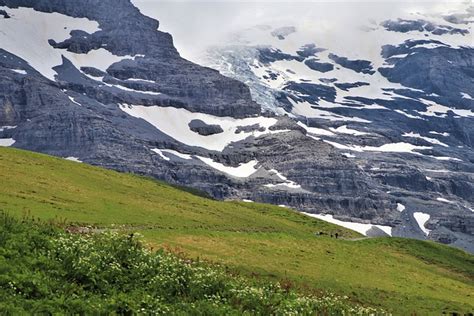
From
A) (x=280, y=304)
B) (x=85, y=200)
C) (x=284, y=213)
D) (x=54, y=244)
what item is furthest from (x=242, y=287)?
(x=284, y=213)

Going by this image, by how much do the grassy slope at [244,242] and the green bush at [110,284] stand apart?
1301cm

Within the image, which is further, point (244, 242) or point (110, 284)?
point (244, 242)

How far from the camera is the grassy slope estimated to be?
43.6 m

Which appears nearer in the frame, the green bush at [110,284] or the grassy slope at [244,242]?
the green bush at [110,284]

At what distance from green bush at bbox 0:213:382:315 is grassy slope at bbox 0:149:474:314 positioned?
42.7 feet

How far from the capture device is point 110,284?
2470 cm

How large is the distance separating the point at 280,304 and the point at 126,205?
4478 cm

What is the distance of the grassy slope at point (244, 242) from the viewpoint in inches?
1718

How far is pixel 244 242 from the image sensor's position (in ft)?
172

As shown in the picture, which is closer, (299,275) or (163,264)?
(163,264)

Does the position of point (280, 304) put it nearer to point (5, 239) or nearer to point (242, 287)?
point (242, 287)

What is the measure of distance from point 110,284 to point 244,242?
28469 mm

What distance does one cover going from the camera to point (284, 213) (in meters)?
117

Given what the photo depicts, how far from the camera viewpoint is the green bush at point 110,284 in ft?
69.9
